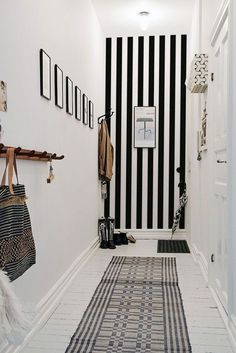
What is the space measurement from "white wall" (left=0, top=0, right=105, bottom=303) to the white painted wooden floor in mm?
196

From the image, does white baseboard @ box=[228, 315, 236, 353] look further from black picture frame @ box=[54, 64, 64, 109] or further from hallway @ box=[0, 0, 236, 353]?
black picture frame @ box=[54, 64, 64, 109]

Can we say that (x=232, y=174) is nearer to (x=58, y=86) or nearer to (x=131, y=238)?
(x=58, y=86)

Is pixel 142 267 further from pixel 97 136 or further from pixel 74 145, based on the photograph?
pixel 97 136

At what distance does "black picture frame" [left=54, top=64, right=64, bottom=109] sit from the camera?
8.96 ft

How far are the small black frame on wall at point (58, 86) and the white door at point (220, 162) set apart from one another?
3.94 feet

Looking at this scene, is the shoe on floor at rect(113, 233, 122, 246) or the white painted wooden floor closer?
the white painted wooden floor

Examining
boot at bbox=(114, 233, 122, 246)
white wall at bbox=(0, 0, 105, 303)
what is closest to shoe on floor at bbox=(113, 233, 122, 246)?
boot at bbox=(114, 233, 122, 246)

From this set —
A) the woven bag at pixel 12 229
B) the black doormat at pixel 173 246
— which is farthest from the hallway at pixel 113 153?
the black doormat at pixel 173 246

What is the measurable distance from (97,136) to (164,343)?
3.18 m

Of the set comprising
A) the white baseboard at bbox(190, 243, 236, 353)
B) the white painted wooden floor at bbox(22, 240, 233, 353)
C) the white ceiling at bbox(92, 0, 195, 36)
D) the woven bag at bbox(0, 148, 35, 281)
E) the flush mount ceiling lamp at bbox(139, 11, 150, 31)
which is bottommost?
the white painted wooden floor at bbox(22, 240, 233, 353)

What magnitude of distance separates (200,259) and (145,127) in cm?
227

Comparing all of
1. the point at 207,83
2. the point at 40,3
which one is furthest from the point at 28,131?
the point at 207,83

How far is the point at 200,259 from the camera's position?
3805mm

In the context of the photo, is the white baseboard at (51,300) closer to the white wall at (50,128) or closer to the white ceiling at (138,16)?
the white wall at (50,128)
